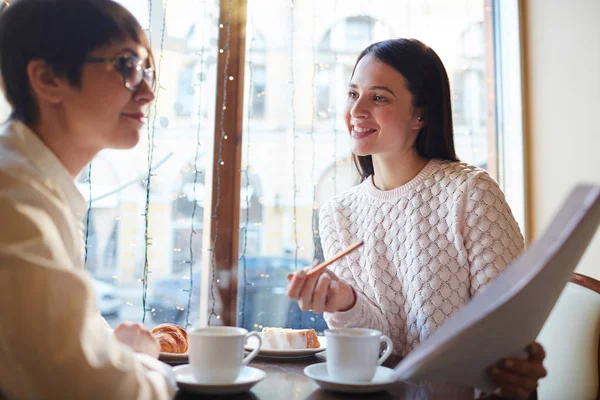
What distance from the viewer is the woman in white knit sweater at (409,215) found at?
4.40 feet

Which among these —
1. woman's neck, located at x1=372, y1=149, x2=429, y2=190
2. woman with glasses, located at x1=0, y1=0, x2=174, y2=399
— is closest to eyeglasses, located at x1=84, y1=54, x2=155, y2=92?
woman with glasses, located at x1=0, y1=0, x2=174, y2=399

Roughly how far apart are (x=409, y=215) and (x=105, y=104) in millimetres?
900

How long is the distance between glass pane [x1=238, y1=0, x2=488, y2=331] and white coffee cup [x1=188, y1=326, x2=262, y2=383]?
146 cm

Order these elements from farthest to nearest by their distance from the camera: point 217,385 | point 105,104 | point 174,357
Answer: point 174,357, point 105,104, point 217,385

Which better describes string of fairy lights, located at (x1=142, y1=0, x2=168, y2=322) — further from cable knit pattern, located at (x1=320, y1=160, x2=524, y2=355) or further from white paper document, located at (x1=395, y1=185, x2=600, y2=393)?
white paper document, located at (x1=395, y1=185, x2=600, y2=393)

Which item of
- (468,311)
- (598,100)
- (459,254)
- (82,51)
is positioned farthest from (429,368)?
(598,100)

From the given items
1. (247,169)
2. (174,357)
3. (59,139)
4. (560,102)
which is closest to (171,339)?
(174,357)

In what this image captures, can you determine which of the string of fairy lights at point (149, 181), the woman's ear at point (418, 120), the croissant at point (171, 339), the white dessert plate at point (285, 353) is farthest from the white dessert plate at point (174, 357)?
the string of fairy lights at point (149, 181)

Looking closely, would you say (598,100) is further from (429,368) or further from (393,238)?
(429,368)

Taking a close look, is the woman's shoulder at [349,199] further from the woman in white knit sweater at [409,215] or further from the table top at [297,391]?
the table top at [297,391]

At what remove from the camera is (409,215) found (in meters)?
1.48

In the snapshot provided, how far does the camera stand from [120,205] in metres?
2.11

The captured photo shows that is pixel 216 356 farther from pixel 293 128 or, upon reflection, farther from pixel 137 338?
pixel 293 128

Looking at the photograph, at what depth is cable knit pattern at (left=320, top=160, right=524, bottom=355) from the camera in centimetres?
133
